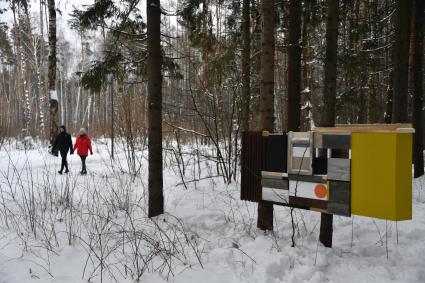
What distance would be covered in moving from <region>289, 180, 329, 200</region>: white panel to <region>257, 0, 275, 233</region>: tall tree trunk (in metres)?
0.68

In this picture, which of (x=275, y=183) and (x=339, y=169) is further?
(x=275, y=183)

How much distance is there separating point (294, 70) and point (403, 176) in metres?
2.94

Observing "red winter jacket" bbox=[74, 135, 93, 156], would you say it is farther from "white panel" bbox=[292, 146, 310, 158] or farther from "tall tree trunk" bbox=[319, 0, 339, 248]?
"tall tree trunk" bbox=[319, 0, 339, 248]

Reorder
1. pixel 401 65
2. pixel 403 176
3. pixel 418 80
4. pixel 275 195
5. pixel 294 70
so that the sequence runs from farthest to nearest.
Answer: pixel 418 80 < pixel 401 65 < pixel 294 70 < pixel 275 195 < pixel 403 176

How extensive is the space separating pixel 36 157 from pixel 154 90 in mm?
10829

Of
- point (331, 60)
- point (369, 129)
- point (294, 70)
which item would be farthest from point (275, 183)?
point (294, 70)

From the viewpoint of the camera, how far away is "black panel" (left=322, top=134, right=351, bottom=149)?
150 inches

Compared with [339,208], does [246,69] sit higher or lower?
higher

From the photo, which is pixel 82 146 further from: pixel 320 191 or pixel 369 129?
pixel 369 129

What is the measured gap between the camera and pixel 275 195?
453 centimetres

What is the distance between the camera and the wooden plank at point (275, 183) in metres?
4.41

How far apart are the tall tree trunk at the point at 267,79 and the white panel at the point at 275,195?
29 cm

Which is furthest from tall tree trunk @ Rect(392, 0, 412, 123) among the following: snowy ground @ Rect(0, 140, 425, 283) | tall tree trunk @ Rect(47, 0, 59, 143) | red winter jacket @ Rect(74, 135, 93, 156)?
tall tree trunk @ Rect(47, 0, 59, 143)

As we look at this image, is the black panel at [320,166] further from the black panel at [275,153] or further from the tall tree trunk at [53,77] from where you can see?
the tall tree trunk at [53,77]
